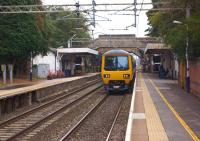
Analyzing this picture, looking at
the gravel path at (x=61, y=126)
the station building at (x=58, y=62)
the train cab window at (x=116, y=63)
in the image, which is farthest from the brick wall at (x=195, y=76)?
the station building at (x=58, y=62)

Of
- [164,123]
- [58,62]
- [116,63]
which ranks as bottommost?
[164,123]

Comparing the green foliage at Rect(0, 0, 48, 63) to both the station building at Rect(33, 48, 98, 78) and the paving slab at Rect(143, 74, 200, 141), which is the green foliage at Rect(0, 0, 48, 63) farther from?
the paving slab at Rect(143, 74, 200, 141)

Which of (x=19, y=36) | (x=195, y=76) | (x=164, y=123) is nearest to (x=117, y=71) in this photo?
(x=195, y=76)

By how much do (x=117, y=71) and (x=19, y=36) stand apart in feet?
85.9

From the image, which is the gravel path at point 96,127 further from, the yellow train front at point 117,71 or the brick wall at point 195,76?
the yellow train front at point 117,71

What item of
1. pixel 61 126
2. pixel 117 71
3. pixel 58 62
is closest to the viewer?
pixel 61 126

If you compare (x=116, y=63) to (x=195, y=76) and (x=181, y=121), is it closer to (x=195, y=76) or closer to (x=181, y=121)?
(x=195, y=76)

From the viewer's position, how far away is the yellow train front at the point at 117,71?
3803 cm

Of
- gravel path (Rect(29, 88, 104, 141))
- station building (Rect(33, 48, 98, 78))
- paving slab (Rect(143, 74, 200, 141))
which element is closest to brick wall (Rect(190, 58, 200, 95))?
paving slab (Rect(143, 74, 200, 141))

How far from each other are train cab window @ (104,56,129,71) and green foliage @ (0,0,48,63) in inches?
917

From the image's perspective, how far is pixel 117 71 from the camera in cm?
3806

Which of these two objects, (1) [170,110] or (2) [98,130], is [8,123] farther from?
(1) [170,110]

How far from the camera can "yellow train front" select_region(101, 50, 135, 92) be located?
38.0m

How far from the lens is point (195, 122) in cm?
1922
